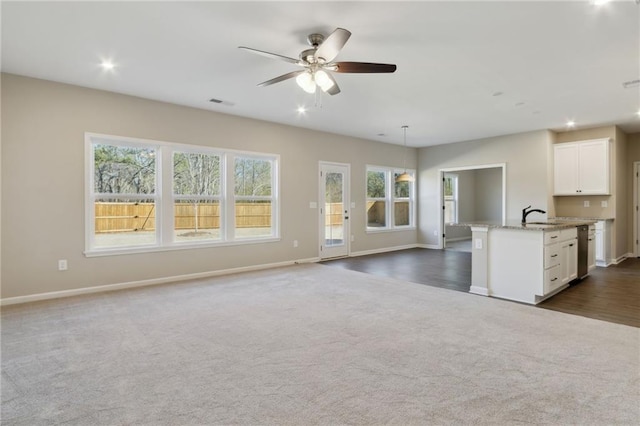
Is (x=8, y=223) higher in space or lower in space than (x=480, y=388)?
higher

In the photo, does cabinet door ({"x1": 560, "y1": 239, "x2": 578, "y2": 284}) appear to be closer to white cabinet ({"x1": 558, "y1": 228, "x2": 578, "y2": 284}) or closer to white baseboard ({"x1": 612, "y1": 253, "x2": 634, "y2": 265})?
white cabinet ({"x1": 558, "y1": 228, "x2": 578, "y2": 284})

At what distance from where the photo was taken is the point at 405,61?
374 centimetres

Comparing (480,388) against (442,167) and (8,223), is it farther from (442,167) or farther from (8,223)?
(442,167)

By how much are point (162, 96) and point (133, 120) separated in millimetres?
535

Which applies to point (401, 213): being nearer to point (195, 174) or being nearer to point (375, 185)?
point (375, 185)

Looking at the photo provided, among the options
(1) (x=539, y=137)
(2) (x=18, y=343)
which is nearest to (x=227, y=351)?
(2) (x=18, y=343)

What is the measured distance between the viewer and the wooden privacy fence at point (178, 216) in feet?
15.7

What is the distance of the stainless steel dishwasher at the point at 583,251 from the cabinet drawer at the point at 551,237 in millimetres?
1150

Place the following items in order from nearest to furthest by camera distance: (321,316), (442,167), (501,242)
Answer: (321,316)
(501,242)
(442,167)

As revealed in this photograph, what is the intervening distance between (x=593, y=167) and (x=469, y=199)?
14.5 feet

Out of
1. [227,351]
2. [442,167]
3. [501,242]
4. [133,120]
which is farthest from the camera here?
[442,167]

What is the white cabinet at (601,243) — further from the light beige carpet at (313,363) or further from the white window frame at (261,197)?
the white window frame at (261,197)

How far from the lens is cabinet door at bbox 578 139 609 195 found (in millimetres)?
6559

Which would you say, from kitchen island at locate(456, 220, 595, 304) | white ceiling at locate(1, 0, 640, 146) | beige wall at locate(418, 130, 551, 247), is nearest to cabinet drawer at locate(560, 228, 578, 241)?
kitchen island at locate(456, 220, 595, 304)
